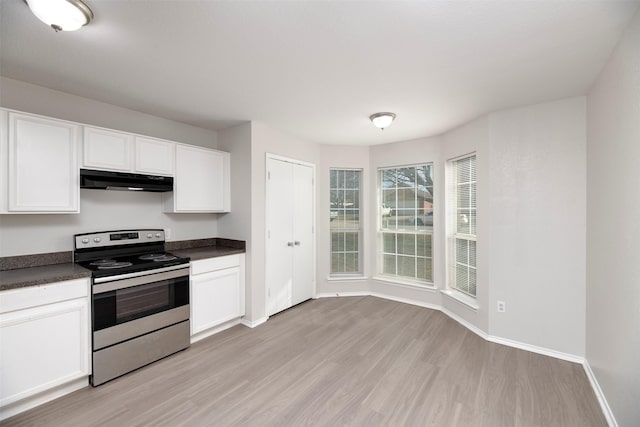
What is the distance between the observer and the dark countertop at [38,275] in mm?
1889

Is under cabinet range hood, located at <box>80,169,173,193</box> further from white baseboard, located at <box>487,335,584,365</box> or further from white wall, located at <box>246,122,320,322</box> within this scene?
white baseboard, located at <box>487,335,584,365</box>

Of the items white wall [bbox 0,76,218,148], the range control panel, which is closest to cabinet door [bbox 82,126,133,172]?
white wall [bbox 0,76,218,148]

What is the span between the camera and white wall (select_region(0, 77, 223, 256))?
2.31 metres

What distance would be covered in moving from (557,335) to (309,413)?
250 centimetres

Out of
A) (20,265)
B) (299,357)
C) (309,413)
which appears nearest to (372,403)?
(309,413)

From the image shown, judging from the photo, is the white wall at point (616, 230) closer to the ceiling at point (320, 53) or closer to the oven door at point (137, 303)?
the ceiling at point (320, 53)

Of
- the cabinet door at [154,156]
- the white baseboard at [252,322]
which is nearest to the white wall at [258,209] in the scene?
the white baseboard at [252,322]

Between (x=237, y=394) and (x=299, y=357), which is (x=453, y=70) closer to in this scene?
(x=299, y=357)

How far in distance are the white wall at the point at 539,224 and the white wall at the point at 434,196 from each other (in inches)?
37.6

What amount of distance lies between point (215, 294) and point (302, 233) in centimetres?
155

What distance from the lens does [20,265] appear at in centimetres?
231

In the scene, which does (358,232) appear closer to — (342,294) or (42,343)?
(342,294)

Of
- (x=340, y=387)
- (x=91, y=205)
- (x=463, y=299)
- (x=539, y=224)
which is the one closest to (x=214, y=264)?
(x=91, y=205)

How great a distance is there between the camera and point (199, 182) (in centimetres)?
329
